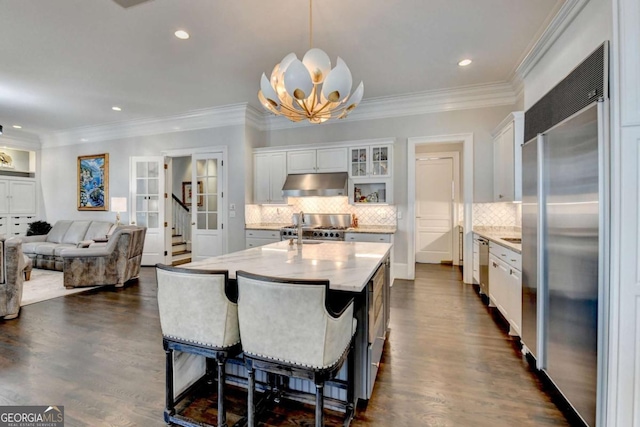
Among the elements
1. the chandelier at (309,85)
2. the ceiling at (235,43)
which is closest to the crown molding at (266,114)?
the ceiling at (235,43)

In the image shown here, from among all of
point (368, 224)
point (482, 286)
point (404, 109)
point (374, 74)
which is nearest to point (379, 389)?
point (482, 286)

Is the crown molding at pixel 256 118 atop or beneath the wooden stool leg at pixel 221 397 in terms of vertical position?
atop

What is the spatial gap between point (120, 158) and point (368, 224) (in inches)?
230

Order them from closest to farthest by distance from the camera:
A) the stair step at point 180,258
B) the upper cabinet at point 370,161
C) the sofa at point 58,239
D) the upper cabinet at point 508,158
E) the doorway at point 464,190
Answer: the upper cabinet at point 508,158 < the doorway at point 464,190 < the upper cabinet at point 370,161 < the sofa at point 58,239 < the stair step at point 180,258

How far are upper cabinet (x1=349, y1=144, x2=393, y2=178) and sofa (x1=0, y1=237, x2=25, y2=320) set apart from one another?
181 inches

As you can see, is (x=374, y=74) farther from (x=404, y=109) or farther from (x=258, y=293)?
(x=258, y=293)

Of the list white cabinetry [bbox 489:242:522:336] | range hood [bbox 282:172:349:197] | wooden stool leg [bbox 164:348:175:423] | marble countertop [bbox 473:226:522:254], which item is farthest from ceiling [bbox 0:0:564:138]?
wooden stool leg [bbox 164:348:175:423]

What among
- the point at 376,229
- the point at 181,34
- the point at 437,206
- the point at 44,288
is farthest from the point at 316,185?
the point at 44,288

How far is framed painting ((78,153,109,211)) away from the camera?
22.4 feet

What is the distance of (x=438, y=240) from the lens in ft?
22.6

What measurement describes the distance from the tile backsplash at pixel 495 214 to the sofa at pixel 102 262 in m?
5.76

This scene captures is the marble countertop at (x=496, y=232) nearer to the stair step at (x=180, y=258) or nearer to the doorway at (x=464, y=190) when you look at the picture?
the doorway at (x=464, y=190)

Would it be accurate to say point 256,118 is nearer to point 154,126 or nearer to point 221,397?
point 154,126

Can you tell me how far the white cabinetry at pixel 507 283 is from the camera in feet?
8.85
